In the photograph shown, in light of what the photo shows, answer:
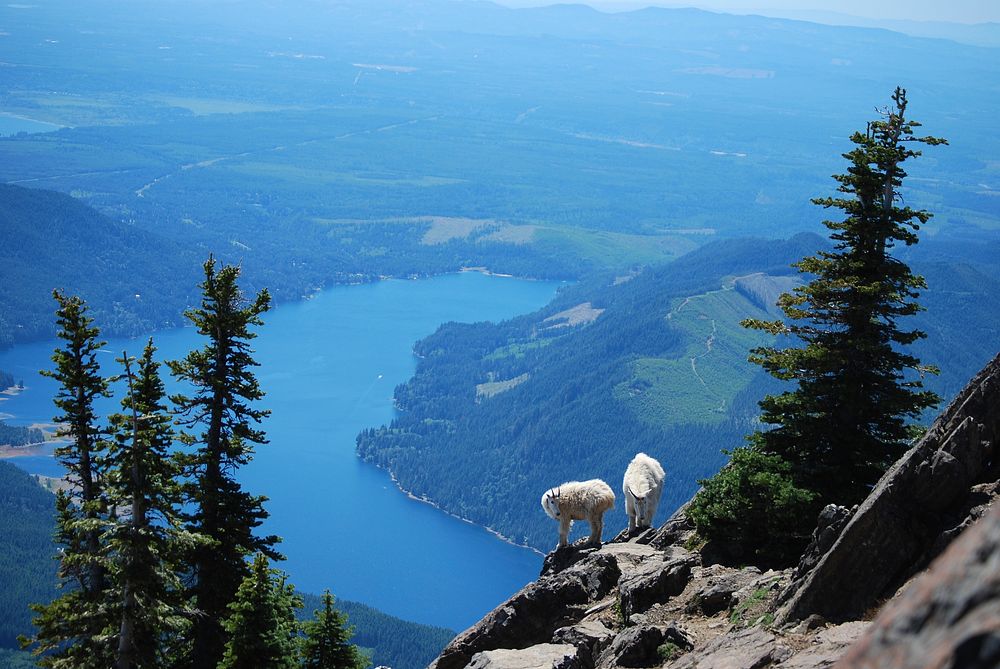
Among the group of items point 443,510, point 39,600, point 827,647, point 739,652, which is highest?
point 827,647

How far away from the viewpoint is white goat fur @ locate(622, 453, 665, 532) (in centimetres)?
2180

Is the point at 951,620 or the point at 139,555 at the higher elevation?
the point at 951,620

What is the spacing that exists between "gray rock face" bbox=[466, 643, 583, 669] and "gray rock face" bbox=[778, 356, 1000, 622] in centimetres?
320

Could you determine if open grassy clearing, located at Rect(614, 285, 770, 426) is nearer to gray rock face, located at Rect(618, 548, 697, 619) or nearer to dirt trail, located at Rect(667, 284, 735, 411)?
dirt trail, located at Rect(667, 284, 735, 411)

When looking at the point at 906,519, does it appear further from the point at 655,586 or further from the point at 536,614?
the point at 536,614

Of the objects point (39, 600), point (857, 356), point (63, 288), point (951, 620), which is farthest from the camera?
point (63, 288)

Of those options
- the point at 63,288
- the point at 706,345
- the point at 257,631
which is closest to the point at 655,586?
the point at 257,631

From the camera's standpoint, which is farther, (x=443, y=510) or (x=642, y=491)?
(x=443, y=510)

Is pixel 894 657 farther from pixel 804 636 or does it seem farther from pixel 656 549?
pixel 656 549

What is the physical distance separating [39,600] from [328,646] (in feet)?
201

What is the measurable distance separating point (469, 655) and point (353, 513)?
94.6 m

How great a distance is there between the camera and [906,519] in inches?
502

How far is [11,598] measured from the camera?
7331cm

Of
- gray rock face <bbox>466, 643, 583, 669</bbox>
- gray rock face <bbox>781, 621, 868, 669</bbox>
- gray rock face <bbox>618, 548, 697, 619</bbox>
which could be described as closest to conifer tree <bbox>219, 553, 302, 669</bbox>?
gray rock face <bbox>466, 643, 583, 669</bbox>
